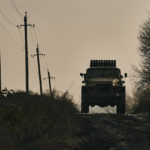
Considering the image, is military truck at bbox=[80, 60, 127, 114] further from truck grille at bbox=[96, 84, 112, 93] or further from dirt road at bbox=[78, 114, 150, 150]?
dirt road at bbox=[78, 114, 150, 150]

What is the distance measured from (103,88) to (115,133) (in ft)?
43.6

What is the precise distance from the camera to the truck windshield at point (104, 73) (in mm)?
29375

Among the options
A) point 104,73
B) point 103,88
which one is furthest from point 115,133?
point 104,73

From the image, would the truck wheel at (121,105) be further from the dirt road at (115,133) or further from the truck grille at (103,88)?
the dirt road at (115,133)

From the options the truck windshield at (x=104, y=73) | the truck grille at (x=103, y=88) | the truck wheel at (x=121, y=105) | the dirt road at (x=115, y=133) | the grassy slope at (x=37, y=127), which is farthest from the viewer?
the truck windshield at (x=104, y=73)

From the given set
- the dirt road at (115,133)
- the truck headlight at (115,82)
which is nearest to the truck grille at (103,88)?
the truck headlight at (115,82)

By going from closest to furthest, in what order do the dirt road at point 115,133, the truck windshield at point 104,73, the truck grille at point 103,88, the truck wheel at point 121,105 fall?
the dirt road at point 115,133
the truck wheel at point 121,105
the truck grille at point 103,88
the truck windshield at point 104,73

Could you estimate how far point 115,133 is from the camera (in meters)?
15.6

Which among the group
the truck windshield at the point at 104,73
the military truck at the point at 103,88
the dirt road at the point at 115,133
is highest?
the truck windshield at the point at 104,73

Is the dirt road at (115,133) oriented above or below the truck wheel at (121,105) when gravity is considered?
below

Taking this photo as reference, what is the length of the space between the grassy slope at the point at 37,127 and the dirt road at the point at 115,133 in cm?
45

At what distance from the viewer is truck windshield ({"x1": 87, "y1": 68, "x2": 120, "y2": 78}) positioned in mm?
29375

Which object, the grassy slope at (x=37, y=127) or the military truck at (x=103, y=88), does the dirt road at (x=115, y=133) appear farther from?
the military truck at (x=103, y=88)

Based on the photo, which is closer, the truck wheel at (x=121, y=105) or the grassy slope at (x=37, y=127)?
the grassy slope at (x=37, y=127)
